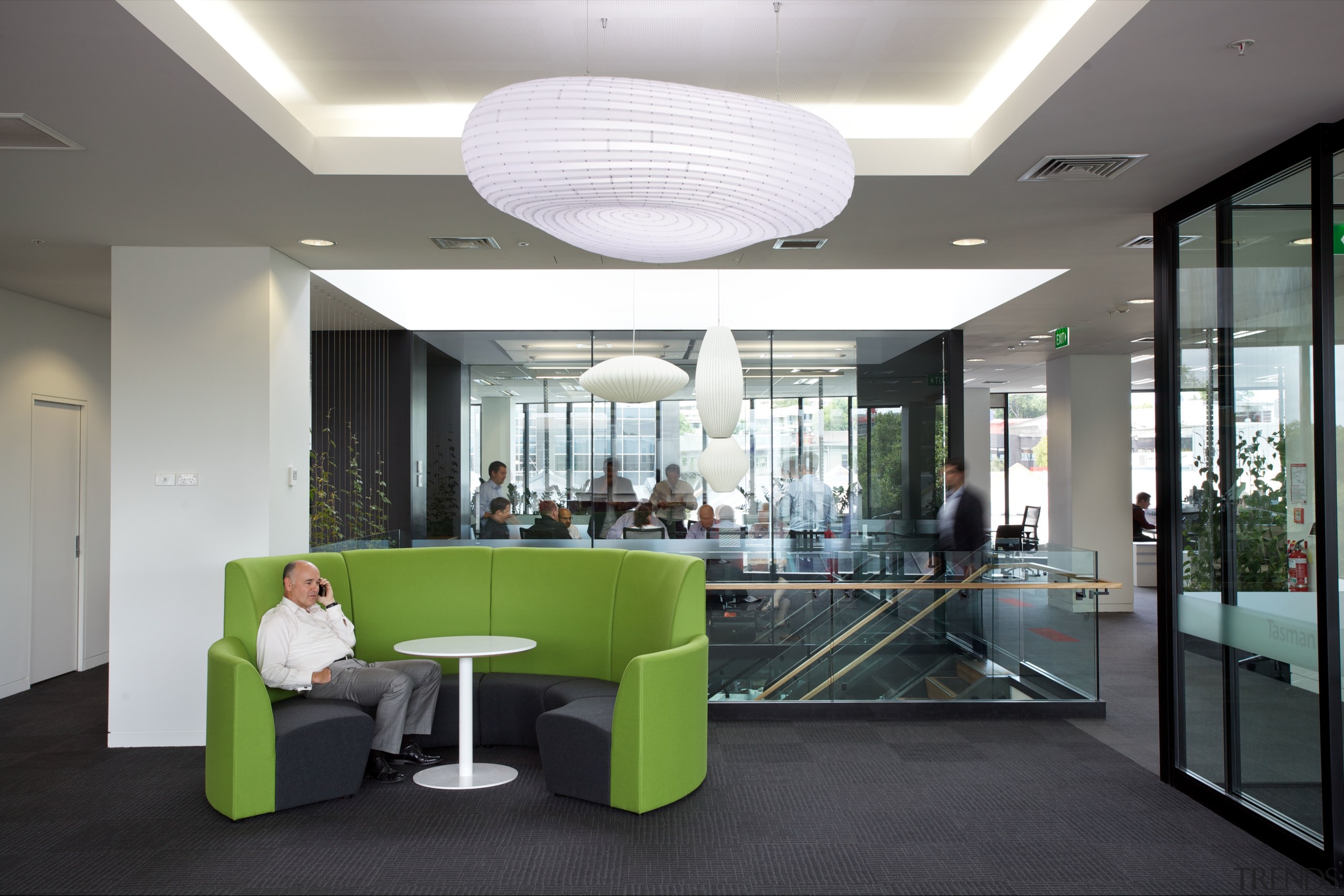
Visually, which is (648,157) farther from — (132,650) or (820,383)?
(820,383)

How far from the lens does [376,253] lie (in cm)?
679

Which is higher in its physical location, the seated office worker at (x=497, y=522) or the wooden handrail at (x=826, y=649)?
the seated office worker at (x=497, y=522)

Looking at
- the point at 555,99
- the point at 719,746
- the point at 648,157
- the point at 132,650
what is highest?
the point at 555,99

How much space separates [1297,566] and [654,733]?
3250 mm

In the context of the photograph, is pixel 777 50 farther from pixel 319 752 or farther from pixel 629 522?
pixel 629 522

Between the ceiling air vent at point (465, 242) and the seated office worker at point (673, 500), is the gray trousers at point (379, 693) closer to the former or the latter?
the ceiling air vent at point (465, 242)

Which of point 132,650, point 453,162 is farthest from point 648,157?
point 132,650

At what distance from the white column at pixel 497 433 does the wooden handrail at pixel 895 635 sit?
4901mm

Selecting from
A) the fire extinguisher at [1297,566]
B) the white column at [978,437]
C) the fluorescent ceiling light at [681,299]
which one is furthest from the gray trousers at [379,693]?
the white column at [978,437]

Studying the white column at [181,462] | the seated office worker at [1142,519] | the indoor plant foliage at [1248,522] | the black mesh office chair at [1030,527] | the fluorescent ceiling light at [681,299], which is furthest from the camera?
the seated office worker at [1142,519]

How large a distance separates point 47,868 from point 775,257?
18.1ft

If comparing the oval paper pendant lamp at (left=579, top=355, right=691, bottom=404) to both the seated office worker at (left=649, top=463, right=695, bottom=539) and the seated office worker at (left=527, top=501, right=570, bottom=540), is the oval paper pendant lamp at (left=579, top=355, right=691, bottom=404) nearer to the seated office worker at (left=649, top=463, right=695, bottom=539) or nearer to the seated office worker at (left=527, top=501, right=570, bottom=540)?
the seated office worker at (left=649, top=463, right=695, bottom=539)

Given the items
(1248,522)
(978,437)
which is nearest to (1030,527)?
(978,437)

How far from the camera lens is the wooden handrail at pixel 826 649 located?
695cm
